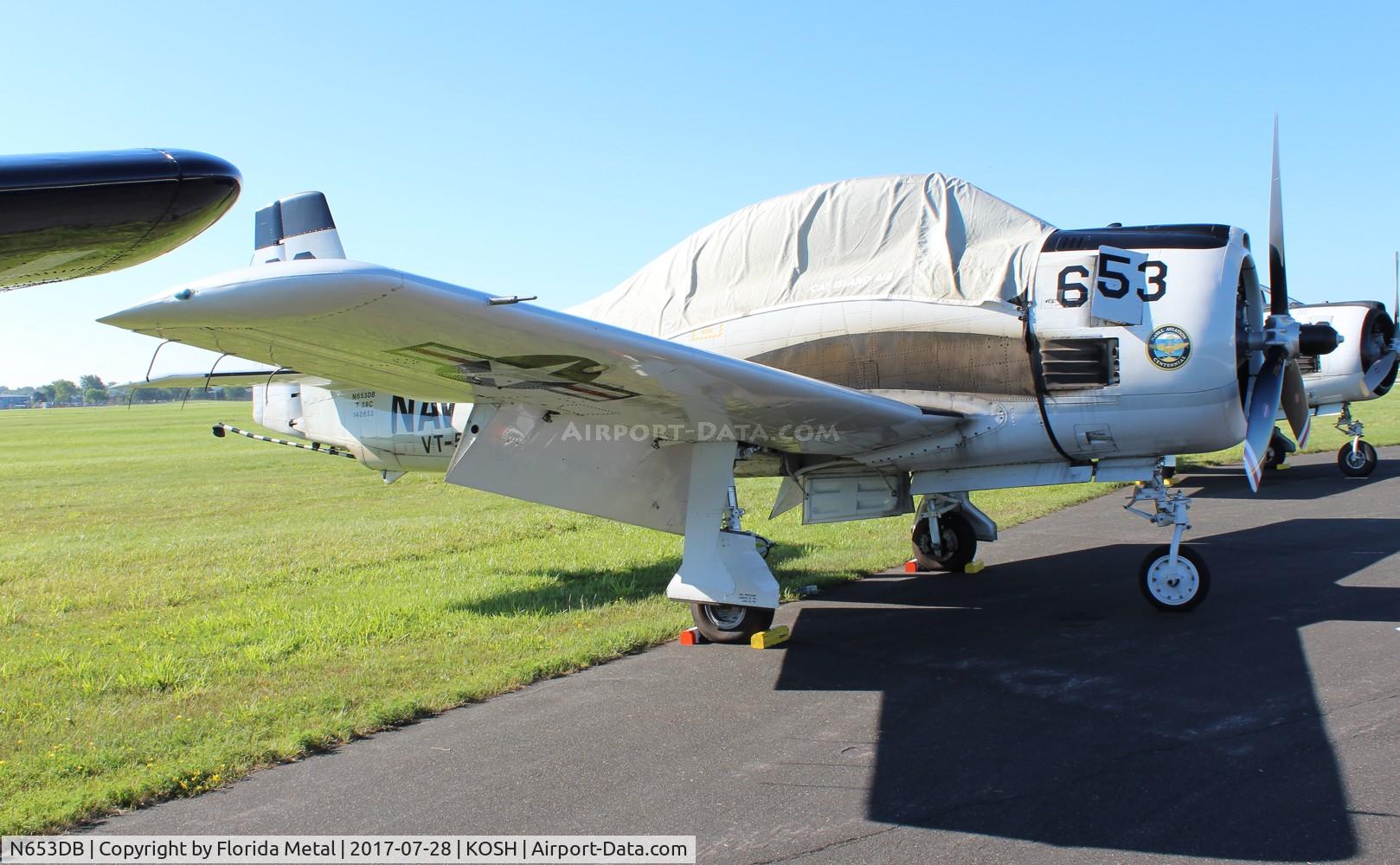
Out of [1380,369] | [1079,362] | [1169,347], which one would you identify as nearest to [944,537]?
[1079,362]

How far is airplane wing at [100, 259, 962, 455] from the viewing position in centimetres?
370

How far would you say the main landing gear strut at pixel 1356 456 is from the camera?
15.5 meters

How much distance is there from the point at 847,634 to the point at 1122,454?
242 cm

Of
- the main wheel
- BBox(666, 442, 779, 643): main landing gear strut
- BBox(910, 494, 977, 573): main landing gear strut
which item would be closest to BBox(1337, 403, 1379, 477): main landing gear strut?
the main wheel

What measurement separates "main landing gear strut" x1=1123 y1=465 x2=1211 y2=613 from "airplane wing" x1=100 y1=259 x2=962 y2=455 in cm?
163

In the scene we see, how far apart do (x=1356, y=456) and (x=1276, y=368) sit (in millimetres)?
10513

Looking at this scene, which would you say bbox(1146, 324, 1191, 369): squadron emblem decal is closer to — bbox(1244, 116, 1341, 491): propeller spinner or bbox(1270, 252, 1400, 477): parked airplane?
bbox(1244, 116, 1341, 491): propeller spinner

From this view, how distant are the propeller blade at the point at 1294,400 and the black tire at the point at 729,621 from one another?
4605mm

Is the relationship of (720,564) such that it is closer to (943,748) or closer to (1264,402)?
(943,748)

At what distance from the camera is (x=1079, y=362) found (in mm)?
6883

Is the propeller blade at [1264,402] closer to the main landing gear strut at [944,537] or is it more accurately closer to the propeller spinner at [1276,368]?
the propeller spinner at [1276,368]

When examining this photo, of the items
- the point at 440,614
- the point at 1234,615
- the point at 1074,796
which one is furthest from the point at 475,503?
the point at 1074,796

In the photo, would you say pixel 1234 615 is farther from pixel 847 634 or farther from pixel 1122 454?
pixel 847 634

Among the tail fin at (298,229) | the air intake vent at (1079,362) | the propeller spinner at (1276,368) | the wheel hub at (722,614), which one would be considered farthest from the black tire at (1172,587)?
the tail fin at (298,229)
